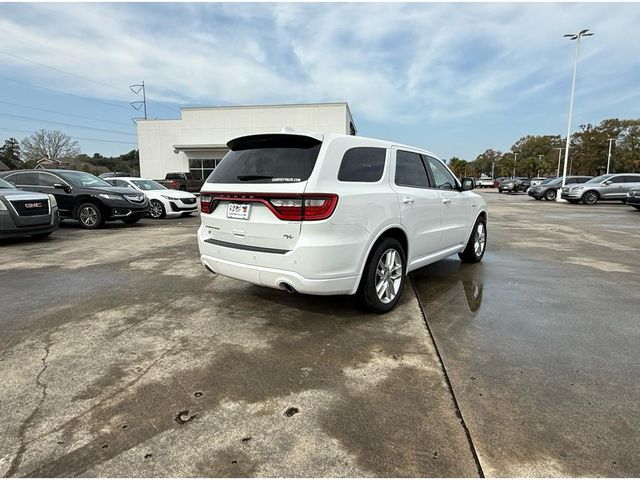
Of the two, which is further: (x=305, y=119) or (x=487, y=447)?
(x=305, y=119)

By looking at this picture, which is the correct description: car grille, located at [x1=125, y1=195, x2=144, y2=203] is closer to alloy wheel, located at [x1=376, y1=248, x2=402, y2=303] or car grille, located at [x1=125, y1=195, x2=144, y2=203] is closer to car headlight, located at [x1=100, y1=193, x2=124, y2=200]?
car headlight, located at [x1=100, y1=193, x2=124, y2=200]

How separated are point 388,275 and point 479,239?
3156 mm

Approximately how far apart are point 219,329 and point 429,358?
1.85 metres

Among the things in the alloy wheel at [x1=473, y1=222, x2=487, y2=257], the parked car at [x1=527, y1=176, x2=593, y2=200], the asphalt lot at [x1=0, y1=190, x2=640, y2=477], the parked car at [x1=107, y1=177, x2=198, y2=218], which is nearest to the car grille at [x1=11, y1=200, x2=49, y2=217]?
the asphalt lot at [x1=0, y1=190, x2=640, y2=477]

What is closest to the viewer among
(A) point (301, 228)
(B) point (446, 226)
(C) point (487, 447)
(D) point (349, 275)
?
(C) point (487, 447)

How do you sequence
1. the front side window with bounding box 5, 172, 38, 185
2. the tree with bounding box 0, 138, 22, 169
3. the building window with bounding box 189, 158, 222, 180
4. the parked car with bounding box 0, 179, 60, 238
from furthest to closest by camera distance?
1. the tree with bounding box 0, 138, 22, 169
2. the building window with bounding box 189, 158, 222, 180
3. the front side window with bounding box 5, 172, 38, 185
4. the parked car with bounding box 0, 179, 60, 238

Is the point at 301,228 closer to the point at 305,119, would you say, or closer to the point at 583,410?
the point at 583,410

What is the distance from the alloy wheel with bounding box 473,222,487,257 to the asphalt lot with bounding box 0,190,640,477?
1.36 meters

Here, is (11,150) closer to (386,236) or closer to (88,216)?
(88,216)

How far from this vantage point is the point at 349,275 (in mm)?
3502

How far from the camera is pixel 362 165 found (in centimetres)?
374

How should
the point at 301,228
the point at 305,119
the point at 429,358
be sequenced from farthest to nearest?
1. the point at 305,119
2. the point at 301,228
3. the point at 429,358

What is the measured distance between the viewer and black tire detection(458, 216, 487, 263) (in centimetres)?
623

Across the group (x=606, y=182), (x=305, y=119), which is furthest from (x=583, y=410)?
(x=305, y=119)
